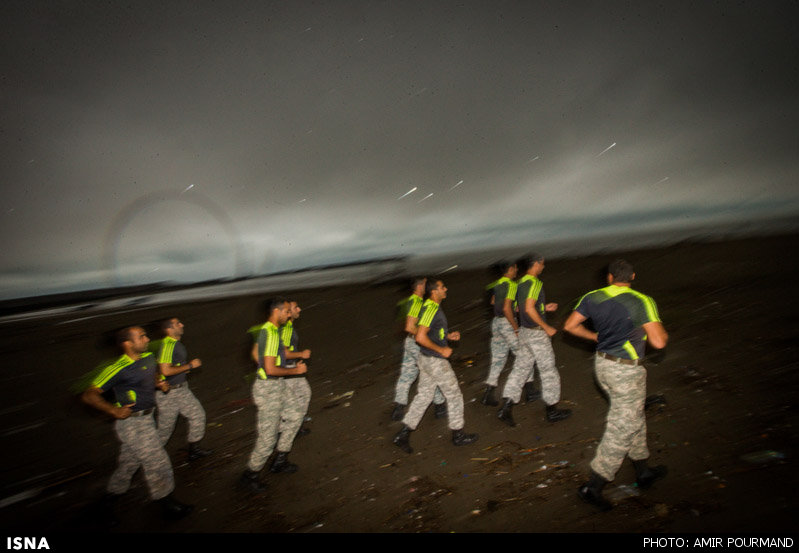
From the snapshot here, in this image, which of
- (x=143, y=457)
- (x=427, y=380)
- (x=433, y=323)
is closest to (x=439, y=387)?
(x=427, y=380)

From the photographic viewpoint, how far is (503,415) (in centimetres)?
556

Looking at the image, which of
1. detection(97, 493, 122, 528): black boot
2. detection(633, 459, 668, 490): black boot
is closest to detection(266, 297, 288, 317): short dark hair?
detection(97, 493, 122, 528): black boot

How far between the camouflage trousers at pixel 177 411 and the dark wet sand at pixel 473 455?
1.95 ft

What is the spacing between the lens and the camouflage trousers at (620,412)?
3.45 metres

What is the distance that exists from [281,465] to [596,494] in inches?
151

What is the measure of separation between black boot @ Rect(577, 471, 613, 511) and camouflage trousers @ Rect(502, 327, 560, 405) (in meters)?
1.80

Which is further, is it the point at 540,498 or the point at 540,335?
the point at 540,335

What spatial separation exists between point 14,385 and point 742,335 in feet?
69.4

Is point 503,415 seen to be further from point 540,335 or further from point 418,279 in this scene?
point 418,279

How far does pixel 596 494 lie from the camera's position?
3.55 meters

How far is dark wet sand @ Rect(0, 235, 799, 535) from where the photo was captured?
12.0 feet

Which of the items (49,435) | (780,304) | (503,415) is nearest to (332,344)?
(49,435)

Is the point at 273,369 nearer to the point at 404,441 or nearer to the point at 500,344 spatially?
the point at 404,441

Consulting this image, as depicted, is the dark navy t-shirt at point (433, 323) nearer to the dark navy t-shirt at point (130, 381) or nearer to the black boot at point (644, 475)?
the black boot at point (644, 475)
